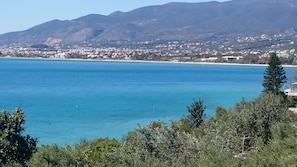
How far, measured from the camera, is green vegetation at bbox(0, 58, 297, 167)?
1481 centimetres

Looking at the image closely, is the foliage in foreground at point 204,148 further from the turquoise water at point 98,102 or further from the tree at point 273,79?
the tree at point 273,79

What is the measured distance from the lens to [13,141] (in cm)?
1766

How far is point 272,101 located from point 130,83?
6491cm

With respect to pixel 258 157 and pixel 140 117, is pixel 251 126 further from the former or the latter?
pixel 140 117

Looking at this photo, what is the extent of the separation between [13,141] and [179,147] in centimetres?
535

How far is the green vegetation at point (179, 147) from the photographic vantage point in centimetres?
1481

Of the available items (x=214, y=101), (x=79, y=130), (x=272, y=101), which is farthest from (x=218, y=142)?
(x=214, y=101)


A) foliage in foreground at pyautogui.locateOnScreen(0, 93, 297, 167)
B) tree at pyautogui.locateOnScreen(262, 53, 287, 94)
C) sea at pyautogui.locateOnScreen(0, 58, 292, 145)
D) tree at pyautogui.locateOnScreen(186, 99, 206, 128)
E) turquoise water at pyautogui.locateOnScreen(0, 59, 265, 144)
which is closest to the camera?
foliage in foreground at pyautogui.locateOnScreen(0, 93, 297, 167)

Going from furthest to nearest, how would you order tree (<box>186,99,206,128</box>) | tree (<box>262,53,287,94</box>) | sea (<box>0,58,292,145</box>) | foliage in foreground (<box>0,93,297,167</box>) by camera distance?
tree (<box>262,53,287,94</box>), sea (<box>0,58,292,145</box>), tree (<box>186,99,206,128</box>), foliage in foreground (<box>0,93,297,167</box>)

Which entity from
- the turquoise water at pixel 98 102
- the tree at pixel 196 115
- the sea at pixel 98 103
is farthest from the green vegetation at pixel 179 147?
the turquoise water at pixel 98 102

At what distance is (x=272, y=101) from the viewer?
25234mm

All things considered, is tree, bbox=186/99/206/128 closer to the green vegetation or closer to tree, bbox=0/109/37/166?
the green vegetation

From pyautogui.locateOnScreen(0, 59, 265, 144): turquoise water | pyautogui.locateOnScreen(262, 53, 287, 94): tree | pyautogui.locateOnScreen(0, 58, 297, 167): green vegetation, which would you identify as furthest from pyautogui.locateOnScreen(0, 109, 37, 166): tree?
pyautogui.locateOnScreen(262, 53, 287, 94): tree

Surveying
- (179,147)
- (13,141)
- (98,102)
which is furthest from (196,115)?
(98,102)
